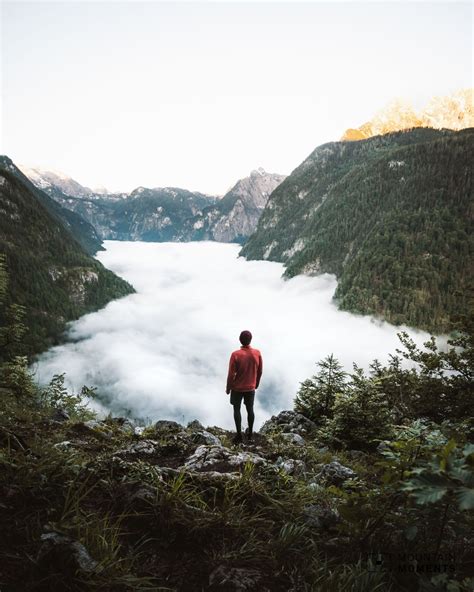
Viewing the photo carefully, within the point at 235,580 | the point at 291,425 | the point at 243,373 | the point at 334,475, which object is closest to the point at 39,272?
the point at 291,425

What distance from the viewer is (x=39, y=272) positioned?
16588cm

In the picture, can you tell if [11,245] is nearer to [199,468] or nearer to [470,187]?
[199,468]

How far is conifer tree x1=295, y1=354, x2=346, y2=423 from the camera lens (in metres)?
12.6

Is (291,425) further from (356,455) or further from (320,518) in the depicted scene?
(320,518)

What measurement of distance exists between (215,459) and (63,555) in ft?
9.49

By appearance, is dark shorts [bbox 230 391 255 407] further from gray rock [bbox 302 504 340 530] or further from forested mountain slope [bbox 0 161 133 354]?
forested mountain slope [bbox 0 161 133 354]

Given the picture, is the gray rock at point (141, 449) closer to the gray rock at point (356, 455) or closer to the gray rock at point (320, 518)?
the gray rock at point (320, 518)

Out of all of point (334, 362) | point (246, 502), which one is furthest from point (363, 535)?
point (334, 362)

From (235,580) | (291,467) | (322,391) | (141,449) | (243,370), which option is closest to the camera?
(235,580)

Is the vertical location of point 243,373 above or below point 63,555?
below

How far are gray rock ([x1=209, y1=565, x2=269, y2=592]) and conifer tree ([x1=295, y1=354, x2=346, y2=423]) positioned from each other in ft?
32.9

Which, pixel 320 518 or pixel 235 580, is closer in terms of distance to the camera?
pixel 235 580

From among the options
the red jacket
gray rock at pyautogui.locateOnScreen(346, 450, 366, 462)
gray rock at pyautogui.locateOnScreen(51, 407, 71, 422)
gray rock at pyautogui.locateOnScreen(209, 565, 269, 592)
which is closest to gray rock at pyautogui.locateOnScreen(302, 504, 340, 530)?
gray rock at pyautogui.locateOnScreen(209, 565, 269, 592)

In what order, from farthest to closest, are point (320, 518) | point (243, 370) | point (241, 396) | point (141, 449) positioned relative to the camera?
point (241, 396), point (243, 370), point (141, 449), point (320, 518)
